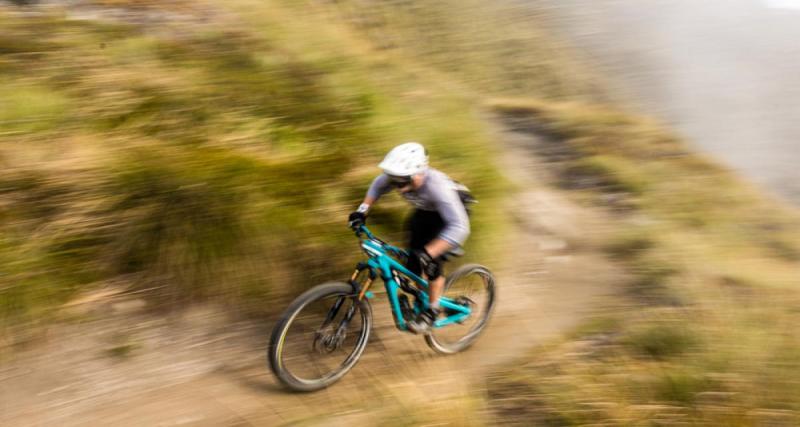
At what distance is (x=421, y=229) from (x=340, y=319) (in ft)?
3.43

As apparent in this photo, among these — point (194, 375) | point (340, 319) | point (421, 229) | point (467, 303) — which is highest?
point (421, 229)

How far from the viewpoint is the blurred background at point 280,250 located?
4.58m

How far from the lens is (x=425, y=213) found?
17.3ft

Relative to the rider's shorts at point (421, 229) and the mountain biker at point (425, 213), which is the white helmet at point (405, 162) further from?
the rider's shorts at point (421, 229)

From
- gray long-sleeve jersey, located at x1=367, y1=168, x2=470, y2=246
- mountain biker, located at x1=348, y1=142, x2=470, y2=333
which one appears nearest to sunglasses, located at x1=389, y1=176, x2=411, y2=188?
mountain biker, located at x1=348, y1=142, x2=470, y2=333

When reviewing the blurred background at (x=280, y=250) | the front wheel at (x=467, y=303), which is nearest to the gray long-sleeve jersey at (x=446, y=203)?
the front wheel at (x=467, y=303)

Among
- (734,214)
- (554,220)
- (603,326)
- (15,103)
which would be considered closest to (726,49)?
(734,214)

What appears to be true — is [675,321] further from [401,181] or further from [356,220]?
[356,220]

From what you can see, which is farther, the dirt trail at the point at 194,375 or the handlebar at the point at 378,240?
the handlebar at the point at 378,240

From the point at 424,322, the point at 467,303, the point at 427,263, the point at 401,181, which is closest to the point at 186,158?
the point at 401,181

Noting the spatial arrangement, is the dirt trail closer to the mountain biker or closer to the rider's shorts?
the mountain biker

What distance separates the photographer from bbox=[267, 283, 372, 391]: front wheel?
462cm

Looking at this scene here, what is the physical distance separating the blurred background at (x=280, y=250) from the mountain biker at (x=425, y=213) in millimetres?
852

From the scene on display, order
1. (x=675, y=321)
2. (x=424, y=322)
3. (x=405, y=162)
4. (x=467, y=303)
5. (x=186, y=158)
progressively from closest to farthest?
(x=405, y=162), (x=424, y=322), (x=675, y=321), (x=186, y=158), (x=467, y=303)
